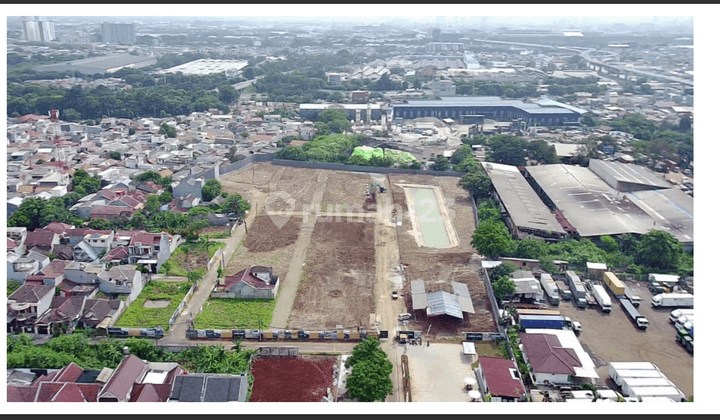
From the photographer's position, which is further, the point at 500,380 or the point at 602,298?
the point at 602,298

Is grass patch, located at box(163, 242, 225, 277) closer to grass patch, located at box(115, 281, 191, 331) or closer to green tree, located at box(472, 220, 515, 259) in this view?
grass patch, located at box(115, 281, 191, 331)

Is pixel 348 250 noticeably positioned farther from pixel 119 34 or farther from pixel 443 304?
pixel 119 34

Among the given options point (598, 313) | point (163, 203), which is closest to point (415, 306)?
point (598, 313)

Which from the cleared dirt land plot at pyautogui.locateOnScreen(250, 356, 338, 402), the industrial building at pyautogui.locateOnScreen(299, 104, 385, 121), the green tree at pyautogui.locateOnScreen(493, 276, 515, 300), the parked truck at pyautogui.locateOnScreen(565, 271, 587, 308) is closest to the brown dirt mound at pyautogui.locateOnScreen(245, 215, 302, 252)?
the cleared dirt land plot at pyautogui.locateOnScreen(250, 356, 338, 402)

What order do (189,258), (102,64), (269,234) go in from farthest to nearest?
(102,64) → (269,234) → (189,258)

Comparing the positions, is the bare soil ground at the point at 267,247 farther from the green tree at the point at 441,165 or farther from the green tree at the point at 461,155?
the green tree at the point at 461,155

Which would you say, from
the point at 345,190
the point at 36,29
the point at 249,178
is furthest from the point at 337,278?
the point at 36,29

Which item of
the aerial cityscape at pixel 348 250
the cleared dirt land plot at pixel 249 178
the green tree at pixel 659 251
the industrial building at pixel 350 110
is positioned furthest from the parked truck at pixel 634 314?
the industrial building at pixel 350 110
